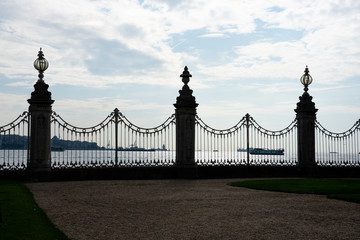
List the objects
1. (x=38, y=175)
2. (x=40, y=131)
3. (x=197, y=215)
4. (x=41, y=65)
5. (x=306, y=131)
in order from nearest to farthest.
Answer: (x=197, y=215) → (x=38, y=175) → (x=40, y=131) → (x=41, y=65) → (x=306, y=131)

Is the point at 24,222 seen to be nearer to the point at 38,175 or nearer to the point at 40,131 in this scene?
the point at 38,175

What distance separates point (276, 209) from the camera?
1145 centimetres

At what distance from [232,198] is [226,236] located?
5462mm

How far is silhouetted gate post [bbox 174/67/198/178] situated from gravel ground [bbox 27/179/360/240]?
7.15 meters

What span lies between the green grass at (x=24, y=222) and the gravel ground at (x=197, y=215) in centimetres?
27

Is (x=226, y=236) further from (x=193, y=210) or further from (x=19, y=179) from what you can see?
(x=19, y=179)

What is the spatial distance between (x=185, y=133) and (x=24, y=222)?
14141 mm

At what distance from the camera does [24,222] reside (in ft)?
30.2

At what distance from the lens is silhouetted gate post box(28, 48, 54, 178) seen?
65.2ft

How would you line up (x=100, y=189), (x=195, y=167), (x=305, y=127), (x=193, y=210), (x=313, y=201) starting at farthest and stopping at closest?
(x=305, y=127) → (x=195, y=167) → (x=100, y=189) → (x=313, y=201) → (x=193, y=210)

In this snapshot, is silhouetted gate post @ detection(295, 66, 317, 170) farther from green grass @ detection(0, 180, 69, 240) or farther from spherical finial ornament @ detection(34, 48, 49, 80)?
green grass @ detection(0, 180, 69, 240)

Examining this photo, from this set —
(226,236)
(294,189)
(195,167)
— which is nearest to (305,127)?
(195,167)

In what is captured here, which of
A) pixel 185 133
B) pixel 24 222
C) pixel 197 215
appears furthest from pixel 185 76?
pixel 24 222

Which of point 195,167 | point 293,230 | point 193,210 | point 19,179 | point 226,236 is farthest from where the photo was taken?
point 195,167
